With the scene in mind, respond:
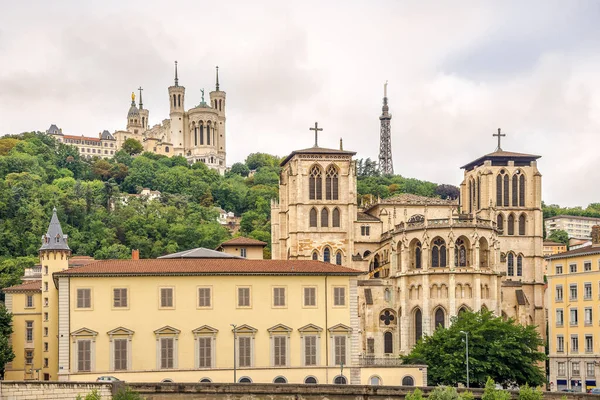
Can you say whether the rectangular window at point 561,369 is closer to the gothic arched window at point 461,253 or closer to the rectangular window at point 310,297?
the gothic arched window at point 461,253

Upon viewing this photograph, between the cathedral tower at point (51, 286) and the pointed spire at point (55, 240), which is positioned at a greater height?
the pointed spire at point (55, 240)

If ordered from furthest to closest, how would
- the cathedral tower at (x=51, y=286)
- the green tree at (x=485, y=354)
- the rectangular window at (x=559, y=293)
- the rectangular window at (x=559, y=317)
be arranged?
1. the rectangular window at (x=559, y=293)
2. the rectangular window at (x=559, y=317)
3. the cathedral tower at (x=51, y=286)
4. the green tree at (x=485, y=354)

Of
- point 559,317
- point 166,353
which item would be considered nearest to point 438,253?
point 559,317

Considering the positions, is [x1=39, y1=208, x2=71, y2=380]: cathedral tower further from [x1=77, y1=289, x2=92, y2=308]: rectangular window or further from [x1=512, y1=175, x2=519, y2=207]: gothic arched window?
[x1=512, y1=175, x2=519, y2=207]: gothic arched window

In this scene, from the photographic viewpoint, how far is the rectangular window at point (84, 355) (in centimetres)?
7903

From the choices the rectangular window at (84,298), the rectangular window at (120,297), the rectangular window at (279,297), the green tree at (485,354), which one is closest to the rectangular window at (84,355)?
the rectangular window at (84,298)

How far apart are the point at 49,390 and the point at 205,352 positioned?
20.9 meters

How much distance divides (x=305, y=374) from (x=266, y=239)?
86.7 metres

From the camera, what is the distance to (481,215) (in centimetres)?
12431

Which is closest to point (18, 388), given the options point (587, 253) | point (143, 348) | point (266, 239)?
point (143, 348)

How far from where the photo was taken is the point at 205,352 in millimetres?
81250

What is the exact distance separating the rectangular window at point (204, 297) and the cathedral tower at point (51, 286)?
14236mm

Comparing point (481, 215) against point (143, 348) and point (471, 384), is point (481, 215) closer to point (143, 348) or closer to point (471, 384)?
point (471, 384)

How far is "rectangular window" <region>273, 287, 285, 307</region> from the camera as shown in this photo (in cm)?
8312
